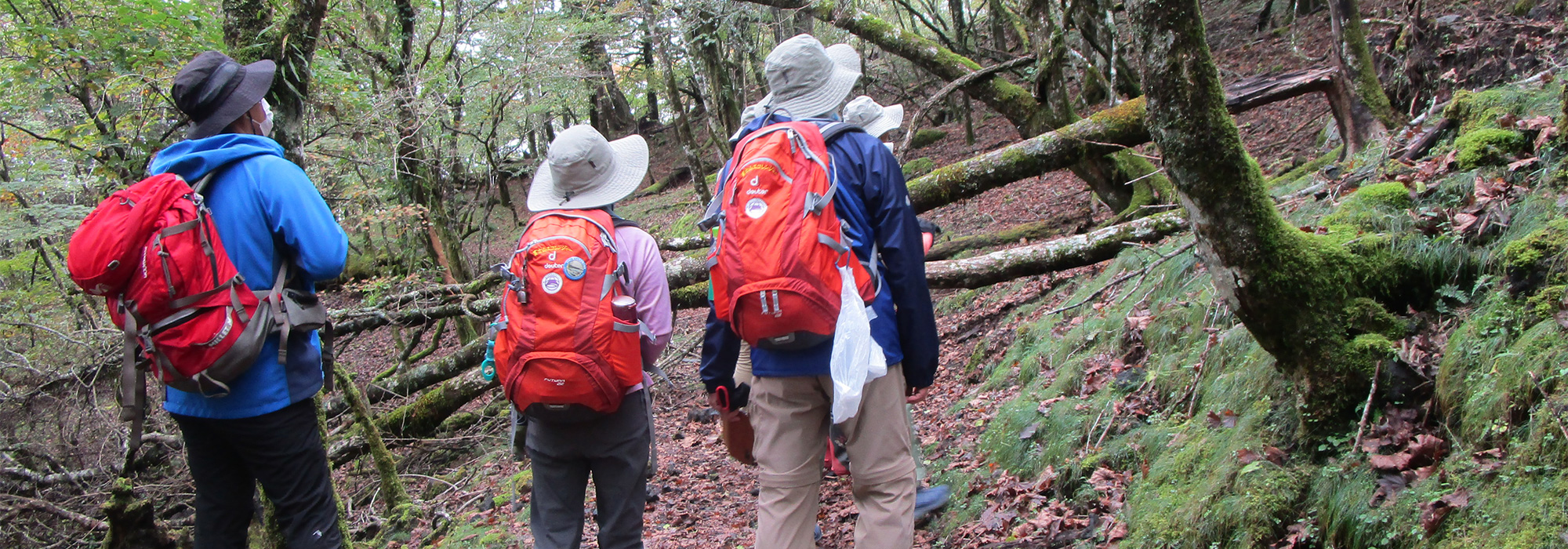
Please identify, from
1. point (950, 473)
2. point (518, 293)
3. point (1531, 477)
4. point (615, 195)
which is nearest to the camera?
point (1531, 477)

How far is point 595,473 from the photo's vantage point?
341cm

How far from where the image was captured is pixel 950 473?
4.79m

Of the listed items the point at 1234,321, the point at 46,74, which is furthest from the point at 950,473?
the point at 46,74

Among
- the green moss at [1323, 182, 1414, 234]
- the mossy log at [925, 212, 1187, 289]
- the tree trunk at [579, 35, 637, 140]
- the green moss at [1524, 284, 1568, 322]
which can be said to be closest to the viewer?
the green moss at [1524, 284, 1568, 322]

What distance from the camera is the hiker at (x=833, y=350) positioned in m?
2.90

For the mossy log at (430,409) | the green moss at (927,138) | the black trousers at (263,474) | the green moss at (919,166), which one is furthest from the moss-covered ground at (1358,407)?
the green moss at (927,138)

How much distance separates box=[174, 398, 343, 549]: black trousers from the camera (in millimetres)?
3172

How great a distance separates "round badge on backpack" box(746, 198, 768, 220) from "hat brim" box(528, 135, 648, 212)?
0.71 metres

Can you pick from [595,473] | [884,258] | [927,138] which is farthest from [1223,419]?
[927,138]

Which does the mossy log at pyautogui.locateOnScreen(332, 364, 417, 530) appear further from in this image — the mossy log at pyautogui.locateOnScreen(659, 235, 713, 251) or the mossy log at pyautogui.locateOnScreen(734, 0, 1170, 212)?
the mossy log at pyautogui.locateOnScreen(734, 0, 1170, 212)

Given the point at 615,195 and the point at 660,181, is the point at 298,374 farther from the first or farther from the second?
the point at 660,181

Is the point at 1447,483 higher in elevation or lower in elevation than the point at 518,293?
lower

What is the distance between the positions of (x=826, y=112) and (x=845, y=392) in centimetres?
115

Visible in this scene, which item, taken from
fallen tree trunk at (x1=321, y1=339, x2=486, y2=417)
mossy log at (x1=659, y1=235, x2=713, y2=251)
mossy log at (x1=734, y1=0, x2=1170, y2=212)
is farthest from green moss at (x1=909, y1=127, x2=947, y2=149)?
fallen tree trunk at (x1=321, y1=339, x2=486, y2=417)
